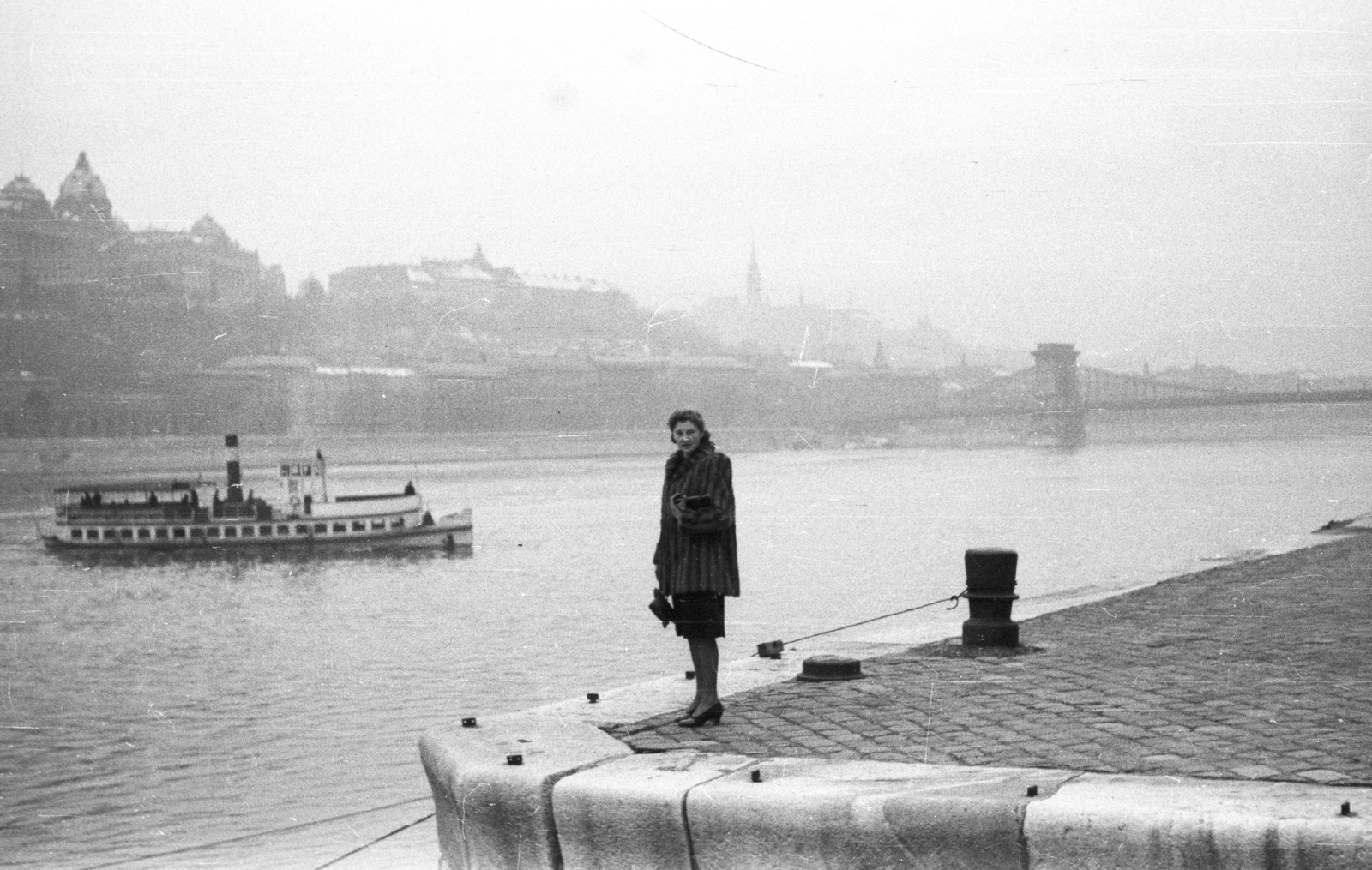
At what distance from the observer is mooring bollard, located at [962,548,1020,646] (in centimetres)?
467

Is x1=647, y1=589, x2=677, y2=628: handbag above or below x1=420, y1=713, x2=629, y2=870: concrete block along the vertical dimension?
above

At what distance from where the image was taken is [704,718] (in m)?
3.39

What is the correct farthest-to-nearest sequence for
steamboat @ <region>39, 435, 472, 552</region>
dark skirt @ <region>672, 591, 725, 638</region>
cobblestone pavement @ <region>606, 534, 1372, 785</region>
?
steamboat @ <region>39, 435, 472, 552</region> < dark skirt @ <region>672, 591, 725, 638</region> < cobblestone pavement @ <region>606, 534, 1372, 785</region>

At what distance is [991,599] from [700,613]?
144 cm

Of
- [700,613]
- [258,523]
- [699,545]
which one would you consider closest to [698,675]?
[700,613]

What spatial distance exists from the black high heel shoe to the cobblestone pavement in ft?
0.08

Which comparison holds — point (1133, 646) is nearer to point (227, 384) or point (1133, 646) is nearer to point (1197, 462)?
point (1197, 462)

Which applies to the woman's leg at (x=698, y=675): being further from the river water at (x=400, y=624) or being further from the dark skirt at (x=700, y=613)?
the river water at (x=400, y=624)

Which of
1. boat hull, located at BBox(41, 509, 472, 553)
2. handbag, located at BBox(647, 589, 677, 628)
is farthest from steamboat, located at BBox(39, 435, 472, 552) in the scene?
handbag, located at BBox(647, 589, 677, 628)

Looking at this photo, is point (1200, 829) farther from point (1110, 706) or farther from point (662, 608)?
point (662, 608)

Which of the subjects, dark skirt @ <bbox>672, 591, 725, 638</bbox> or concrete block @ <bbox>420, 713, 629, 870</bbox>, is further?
dark skirt @ <bbox>672, 591, 725, 638</bbox>

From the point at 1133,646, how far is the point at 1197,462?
144ft

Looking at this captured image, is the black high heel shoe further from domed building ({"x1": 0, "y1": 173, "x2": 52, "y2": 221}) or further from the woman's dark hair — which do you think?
domed building ({"x1": 0, "y1": 173, "x2": 52, "y2": 221})

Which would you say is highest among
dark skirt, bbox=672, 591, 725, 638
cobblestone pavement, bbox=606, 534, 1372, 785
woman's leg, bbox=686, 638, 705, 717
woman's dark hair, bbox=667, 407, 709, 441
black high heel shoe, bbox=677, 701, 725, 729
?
woman's dark hair, bbox=667, 407, 709, 441
